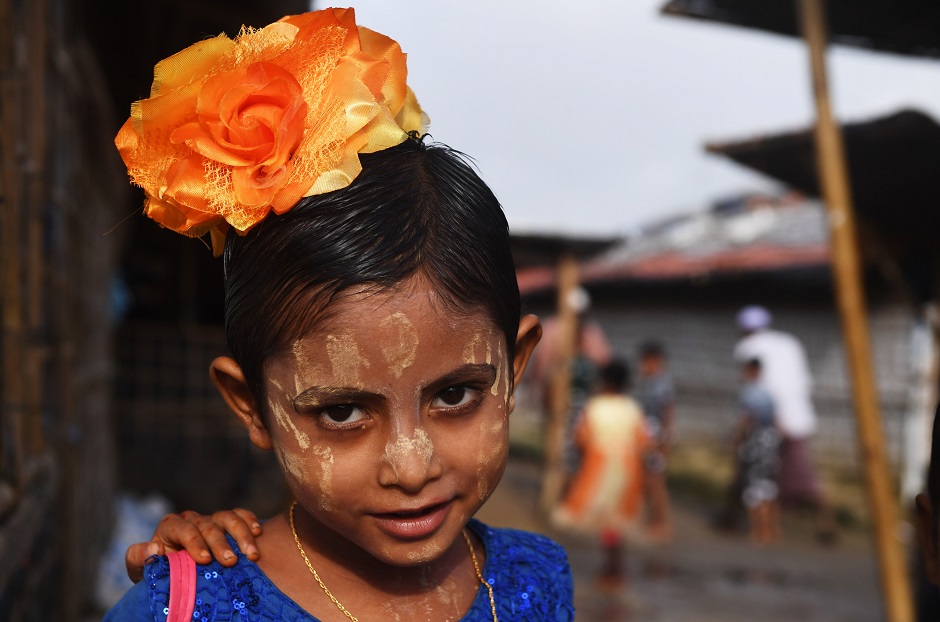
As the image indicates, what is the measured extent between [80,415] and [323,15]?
3.58m

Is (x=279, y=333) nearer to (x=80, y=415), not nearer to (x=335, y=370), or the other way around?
(x=335, y=370)

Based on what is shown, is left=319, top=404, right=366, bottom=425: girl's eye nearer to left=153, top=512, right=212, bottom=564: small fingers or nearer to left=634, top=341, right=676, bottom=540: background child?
left=153, top=512, right=212, bottom=564: small fingers

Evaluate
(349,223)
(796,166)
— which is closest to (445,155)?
(349,223)

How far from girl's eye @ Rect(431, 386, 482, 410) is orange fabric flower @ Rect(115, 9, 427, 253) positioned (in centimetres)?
33

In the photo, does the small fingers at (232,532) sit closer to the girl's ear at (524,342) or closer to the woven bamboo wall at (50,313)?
the girl's ear at (524,342)

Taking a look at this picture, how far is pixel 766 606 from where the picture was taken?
19.2 ft

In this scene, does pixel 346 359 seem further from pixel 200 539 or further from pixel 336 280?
pixel 200 539

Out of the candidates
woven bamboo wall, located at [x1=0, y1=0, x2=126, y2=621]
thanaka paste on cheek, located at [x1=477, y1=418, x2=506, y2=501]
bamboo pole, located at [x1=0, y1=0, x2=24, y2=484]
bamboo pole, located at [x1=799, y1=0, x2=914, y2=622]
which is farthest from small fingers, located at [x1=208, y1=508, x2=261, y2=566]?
bamboo pole, located at [x1=799, y1=0, x2=914, y2=622]

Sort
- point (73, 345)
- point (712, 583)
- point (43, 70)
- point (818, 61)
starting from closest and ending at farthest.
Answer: point (43, 70) → point (818, 61) → point (73, 345) → point (712, 583)

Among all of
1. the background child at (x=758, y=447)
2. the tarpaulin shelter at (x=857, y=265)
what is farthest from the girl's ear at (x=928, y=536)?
the background child at (x=758, y=447)

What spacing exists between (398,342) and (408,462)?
6.4 inches

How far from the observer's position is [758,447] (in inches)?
305

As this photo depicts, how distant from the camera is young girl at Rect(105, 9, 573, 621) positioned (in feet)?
3.75

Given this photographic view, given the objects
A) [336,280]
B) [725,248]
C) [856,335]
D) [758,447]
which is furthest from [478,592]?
[725,248]
